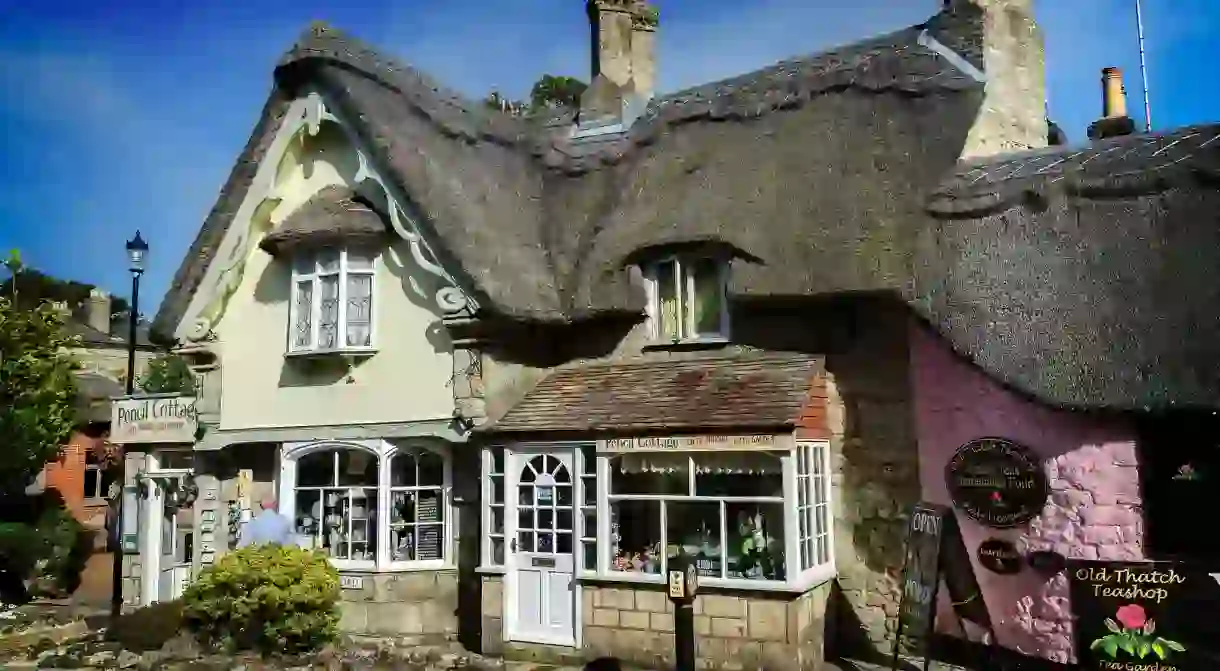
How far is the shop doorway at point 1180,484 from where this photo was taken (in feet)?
30.1

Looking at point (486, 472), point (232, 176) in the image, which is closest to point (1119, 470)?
point (486, 472)

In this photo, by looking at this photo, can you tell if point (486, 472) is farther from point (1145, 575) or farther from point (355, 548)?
point (1145, 575)

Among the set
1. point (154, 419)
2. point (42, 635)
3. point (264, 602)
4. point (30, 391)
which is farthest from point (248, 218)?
point (30, 391)

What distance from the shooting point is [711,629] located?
1038cm

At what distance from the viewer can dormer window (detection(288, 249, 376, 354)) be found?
42.4 ft

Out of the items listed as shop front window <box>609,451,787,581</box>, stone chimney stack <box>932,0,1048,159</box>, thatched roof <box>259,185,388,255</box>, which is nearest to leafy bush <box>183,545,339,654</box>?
shop front window <box>609,451,787,581</box>

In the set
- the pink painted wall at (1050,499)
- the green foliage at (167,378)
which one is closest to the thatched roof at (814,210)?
the pink painted wall at (1050,499)

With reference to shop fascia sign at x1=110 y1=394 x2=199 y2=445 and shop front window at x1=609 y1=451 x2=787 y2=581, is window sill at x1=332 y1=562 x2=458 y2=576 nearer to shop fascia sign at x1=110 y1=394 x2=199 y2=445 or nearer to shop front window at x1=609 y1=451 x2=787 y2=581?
shop front window at x1=609 y1=451 x2=787 y2=581

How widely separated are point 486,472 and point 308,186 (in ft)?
16.3

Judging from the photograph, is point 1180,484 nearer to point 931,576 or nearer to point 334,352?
point 931,576

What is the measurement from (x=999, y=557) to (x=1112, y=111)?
728 cm

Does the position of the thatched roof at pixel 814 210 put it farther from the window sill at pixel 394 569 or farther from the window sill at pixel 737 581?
the window sill at pixel 394 569

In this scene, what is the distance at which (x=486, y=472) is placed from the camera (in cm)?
1196

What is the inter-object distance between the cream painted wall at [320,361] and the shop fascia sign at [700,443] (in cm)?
251
